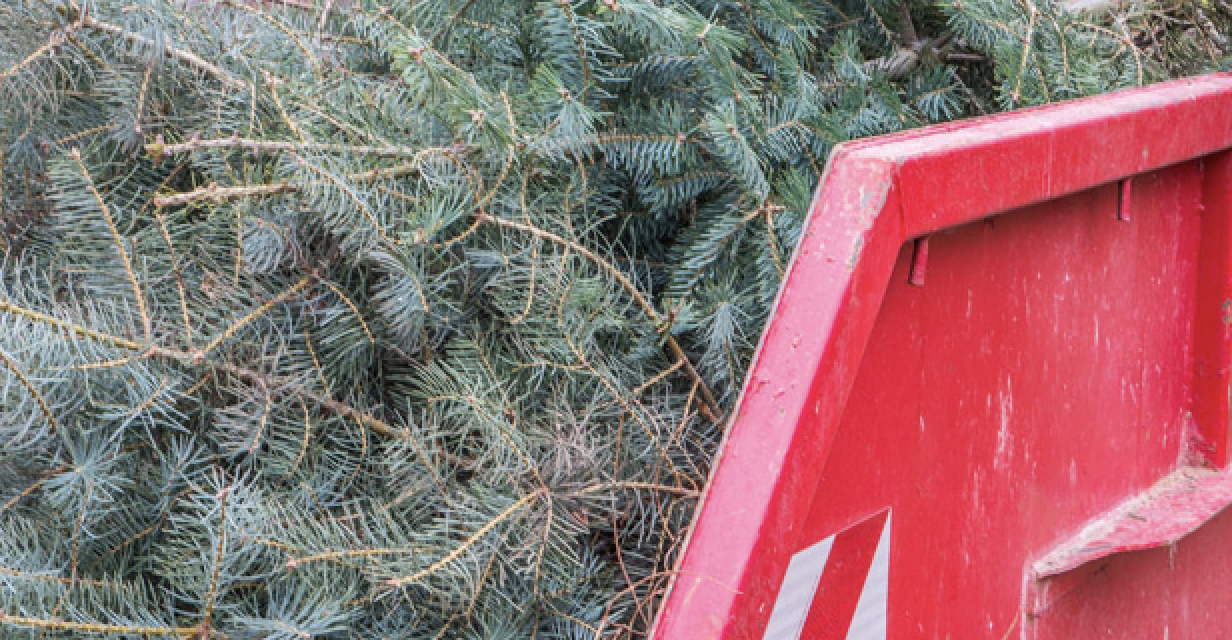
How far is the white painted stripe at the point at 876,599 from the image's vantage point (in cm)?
97

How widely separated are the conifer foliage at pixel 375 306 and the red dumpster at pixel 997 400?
0.86 ft

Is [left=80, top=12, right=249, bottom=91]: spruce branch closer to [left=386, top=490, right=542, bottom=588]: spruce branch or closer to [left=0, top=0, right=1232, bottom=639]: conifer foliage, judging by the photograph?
[left=0, top=0, right=1232, bottom=639]: conifer foliage

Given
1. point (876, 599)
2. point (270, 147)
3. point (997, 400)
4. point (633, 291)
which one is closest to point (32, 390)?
point (270, 147)

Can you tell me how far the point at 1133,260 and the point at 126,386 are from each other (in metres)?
1.26

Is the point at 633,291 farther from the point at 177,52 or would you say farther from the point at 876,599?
the point at 177,52

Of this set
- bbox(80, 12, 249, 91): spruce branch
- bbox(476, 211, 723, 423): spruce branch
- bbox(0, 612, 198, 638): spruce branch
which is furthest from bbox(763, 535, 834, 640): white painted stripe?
bbox(80, 12, 249, 91): spruce branch

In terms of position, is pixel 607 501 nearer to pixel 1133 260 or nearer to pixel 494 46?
pixel 494 46

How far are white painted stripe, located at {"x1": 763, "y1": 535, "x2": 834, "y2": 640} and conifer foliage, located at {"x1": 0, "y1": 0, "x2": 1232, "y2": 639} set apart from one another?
240 mm

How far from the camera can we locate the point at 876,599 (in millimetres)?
983

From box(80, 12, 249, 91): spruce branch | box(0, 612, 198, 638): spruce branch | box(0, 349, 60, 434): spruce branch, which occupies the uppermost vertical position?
box(80, 12, 249, 91): spruce branch

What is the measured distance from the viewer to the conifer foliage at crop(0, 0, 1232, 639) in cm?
105

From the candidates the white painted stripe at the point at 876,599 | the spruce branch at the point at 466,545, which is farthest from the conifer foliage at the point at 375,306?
the white painted stripe at the point at 876,599

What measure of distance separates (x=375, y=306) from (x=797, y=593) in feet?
2.12

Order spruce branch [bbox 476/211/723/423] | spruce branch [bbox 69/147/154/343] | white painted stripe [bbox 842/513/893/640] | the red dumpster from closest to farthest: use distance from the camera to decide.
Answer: the red dumpster, white painted stripe [bbox 842/513/893/640], spruce branch [bbox 69/147/154/343], spruce branch [bbox 476/211/723/423]
